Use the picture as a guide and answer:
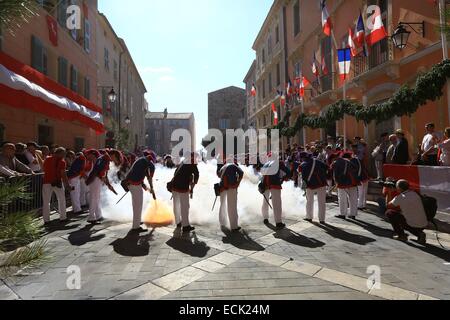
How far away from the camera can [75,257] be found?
5.09 m

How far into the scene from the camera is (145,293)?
3.74 meters

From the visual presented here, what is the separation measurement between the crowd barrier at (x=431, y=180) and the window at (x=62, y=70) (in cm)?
1363

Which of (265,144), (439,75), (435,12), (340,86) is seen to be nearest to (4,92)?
(439,75)

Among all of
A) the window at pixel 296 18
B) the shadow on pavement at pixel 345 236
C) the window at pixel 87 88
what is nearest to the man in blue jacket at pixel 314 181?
the shadow on pavement at pixel 345 236

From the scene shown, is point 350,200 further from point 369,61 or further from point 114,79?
point 114,79

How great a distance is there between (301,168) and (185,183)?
2684 mm

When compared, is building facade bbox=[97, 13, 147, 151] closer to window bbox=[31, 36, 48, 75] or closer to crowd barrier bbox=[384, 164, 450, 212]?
window bbox=[31, 36, 48, 75]

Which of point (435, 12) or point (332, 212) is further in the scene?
point (435, 12)

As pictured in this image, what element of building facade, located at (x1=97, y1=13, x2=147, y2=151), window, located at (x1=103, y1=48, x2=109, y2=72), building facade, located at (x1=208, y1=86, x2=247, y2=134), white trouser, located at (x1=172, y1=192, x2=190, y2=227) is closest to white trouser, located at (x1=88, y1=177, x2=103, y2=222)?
white trouser, located at (x1=172, y1=192, x2=190, y2=227)

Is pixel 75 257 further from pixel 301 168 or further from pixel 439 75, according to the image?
pixel 439 75

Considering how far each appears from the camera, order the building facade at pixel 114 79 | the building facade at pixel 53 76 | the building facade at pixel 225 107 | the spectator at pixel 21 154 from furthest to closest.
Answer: the building facade at pixel 225 107, the building facade at pixel 114 79, the building facade at pixel 53 76, the spectator at pixel 21 154

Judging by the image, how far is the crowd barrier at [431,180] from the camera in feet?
23.0

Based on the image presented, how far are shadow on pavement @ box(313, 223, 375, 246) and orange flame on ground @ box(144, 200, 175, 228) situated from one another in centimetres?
328

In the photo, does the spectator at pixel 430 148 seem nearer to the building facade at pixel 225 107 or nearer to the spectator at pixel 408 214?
the spectator at pixel 408 214
